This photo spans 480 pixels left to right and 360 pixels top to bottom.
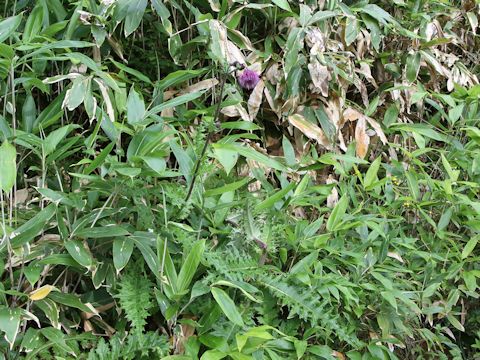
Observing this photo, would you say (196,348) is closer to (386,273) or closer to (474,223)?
(386,273)

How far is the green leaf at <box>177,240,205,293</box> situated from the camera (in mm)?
1348

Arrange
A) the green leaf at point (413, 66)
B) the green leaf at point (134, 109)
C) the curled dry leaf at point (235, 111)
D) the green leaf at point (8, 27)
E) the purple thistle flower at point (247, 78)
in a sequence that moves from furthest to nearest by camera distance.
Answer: the green leaf at point (413, 66)
the curled dry leaf at point (235, 111)
the purple thistle flower at point (247, 78)
the green leaf at point (134, 109)
the green leaf at point (8, 27)

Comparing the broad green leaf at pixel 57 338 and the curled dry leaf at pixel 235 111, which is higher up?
the curled dry leaf at pixel 235 111

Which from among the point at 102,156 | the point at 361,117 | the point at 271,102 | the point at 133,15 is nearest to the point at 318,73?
the point at 271,102

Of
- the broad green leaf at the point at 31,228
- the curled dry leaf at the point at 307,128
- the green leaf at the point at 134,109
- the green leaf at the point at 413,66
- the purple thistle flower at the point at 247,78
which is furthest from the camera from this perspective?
the green leaf at the point at 413,66

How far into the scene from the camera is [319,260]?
1.76m

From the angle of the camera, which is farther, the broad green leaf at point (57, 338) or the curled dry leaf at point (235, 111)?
the curled dry leaf at point (235, 111)

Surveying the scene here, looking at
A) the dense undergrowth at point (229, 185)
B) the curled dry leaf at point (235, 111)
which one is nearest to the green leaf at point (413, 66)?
the dense undergrowth at point (229, 185)

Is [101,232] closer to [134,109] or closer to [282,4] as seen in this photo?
[134,109]

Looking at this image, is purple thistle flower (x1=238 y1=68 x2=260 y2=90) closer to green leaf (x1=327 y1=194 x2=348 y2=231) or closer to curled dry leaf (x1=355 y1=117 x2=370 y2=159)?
green leaf (x1=327 y1=194 x2=348 y2=231)

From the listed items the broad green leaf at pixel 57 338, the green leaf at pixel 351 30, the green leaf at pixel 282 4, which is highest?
the green leaf at pixel 282 4

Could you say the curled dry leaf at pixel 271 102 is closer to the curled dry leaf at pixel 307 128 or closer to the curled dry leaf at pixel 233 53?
the curled dry leaf at pixel 307 128

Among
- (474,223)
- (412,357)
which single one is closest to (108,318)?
(412,357)

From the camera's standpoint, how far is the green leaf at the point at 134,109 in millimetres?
1525
